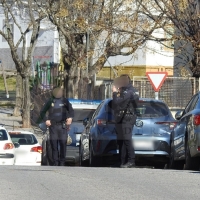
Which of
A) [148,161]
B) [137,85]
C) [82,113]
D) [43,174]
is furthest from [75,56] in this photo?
[43,174]

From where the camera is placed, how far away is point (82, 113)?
1703cm

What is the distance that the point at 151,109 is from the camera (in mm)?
13930

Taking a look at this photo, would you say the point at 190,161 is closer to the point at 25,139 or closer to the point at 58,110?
the point at 58,110

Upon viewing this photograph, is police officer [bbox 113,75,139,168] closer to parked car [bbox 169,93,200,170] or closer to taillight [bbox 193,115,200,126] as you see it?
parked car [bbox 169,93,200,170]

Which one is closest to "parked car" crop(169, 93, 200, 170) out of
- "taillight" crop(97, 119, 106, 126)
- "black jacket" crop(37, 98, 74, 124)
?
"taillight" crop(97, 119, 106, 126)

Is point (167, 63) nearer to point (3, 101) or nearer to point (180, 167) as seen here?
point (3, 101)

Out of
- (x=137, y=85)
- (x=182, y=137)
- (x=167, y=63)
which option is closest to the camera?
(x=182, y=137)

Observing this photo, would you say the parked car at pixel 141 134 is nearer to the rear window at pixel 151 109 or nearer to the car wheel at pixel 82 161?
the rear window at pixel 151 109

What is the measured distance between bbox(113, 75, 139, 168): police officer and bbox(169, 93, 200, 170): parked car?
2.95 ft

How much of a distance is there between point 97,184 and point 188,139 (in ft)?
10.5

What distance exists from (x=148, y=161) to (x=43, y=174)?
4175 millimetres

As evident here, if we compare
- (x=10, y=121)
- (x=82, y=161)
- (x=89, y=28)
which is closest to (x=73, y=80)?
(x=89, y=28)

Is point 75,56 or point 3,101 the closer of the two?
point 75,56

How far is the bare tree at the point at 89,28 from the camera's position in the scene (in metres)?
22.8
